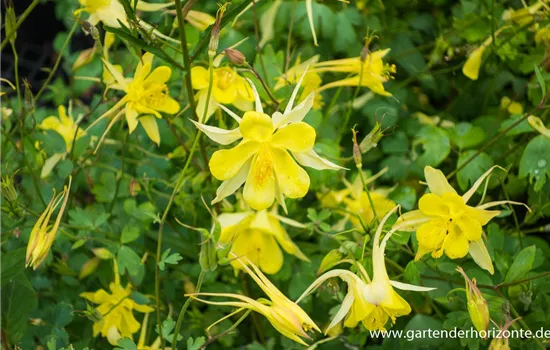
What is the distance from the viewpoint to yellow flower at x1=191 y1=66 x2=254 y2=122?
0.99 m

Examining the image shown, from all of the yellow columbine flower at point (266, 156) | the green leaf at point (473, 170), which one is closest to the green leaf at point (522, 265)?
the green leaf at point (473, 170)

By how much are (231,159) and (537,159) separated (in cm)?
53

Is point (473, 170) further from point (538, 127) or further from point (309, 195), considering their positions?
point (309, 195)

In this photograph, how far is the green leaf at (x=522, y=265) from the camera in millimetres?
961

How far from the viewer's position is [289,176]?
34.3 inches

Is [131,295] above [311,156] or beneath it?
beneath

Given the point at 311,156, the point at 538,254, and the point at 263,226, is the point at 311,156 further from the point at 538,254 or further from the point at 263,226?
the point at 538,254

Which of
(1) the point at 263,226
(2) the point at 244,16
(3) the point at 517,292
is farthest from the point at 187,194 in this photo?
(3) the point at 517,292

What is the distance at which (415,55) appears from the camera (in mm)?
1552

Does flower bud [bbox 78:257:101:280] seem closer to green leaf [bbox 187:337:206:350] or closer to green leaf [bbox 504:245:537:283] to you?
green leaf [bbox 187:337:206:350]

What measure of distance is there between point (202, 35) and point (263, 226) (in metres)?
0.29

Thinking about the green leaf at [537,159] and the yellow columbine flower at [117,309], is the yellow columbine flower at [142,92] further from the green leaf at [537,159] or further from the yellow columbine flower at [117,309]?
the green leaf at [537,159]

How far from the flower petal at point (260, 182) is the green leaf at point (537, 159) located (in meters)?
0.46

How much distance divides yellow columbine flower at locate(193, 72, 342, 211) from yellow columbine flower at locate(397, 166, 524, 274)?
0.14m
